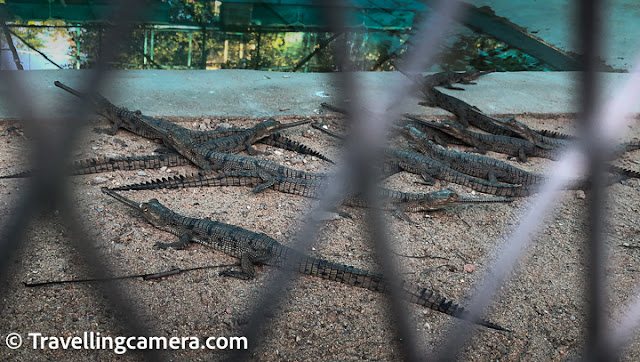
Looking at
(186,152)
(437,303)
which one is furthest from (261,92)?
(437,303)

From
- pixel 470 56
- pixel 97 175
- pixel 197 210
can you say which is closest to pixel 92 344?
pixel 197 210

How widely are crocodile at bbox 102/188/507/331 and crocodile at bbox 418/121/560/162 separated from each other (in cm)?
285

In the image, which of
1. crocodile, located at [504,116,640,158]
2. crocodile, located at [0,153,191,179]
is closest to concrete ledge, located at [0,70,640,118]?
crocodile, located at [504,116,640,158]

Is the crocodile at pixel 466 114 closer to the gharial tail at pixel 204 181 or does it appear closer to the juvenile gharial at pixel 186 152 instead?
the juvenile gharial at pixel 186 152

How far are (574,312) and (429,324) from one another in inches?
33.9

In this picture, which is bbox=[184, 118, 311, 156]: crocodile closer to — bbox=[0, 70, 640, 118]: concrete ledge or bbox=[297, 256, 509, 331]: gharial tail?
bbox=[0, 70, 640, 118]: concrete ledge

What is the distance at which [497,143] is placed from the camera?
5.89 m

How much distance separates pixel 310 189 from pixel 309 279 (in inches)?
47.7

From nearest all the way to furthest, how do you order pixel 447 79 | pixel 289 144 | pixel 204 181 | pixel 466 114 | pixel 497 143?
pixel 204 181
pixel 289 144
pixel 497 143
pixel 466 114
pixel 447 79

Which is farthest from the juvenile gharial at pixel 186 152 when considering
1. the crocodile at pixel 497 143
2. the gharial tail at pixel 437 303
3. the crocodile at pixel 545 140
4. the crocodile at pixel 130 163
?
the gharial tail at pixel 437 303

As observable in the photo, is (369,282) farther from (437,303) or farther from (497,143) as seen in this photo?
(497,143)

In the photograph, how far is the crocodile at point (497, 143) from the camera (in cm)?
587

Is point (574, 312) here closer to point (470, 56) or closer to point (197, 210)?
point (197, 210)

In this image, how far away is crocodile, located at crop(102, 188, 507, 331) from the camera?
127 inches
